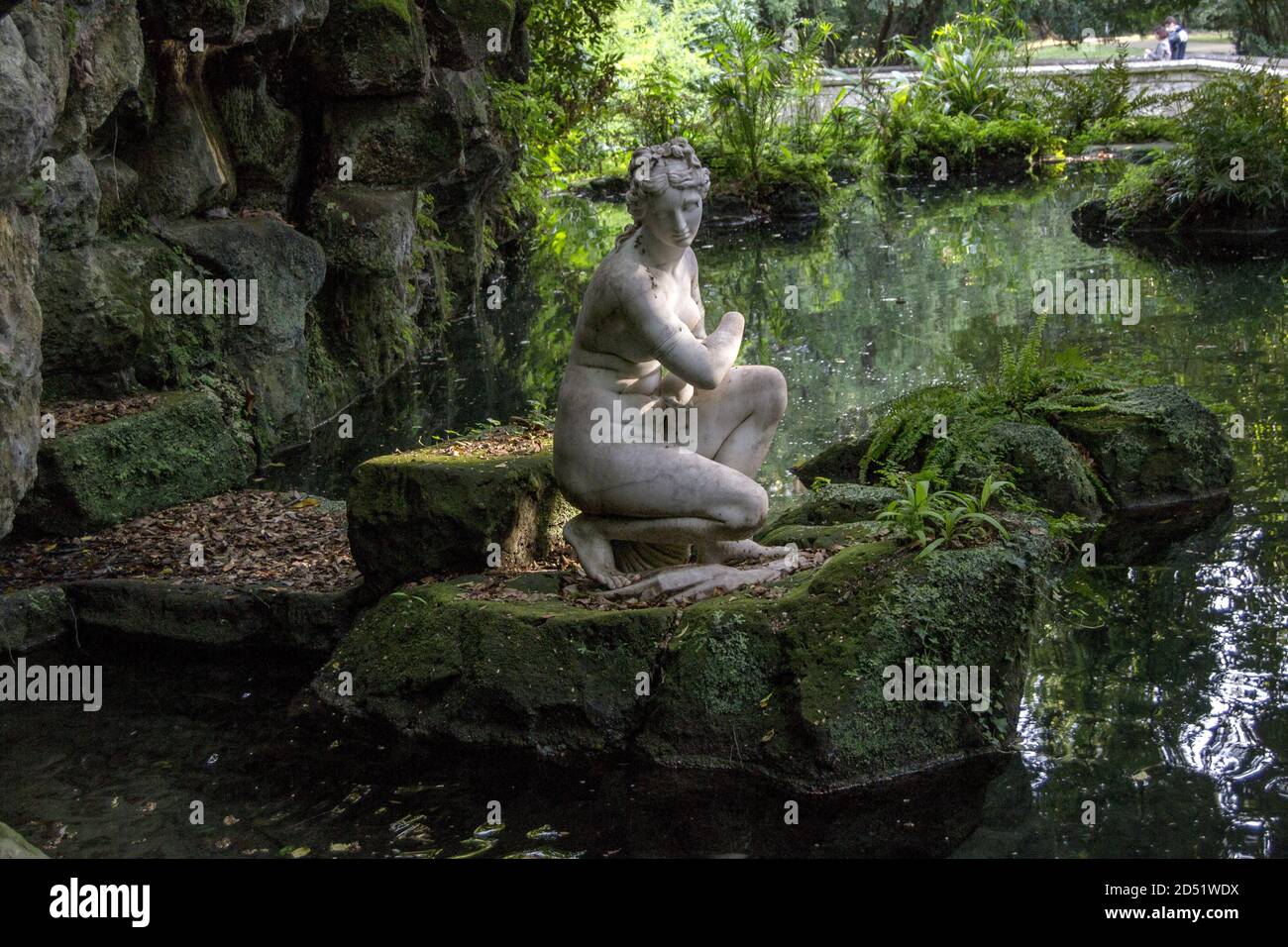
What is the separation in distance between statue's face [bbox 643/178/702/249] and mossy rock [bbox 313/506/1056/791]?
154cm

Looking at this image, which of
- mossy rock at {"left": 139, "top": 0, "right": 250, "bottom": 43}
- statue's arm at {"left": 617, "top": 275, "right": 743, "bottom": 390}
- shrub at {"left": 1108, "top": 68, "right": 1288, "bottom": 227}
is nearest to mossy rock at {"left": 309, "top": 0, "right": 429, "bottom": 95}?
mossy rock at {"left": 139, "top": 0, "right": 250, "bottom": 43}

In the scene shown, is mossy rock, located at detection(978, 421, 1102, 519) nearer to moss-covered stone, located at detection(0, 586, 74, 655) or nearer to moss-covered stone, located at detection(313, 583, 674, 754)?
moss-covered stone, located at detection(313, 583, 674, 754)

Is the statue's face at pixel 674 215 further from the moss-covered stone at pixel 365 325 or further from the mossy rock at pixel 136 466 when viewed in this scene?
the moss-covered stone at pixel 365 325

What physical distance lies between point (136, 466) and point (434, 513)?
3019mm

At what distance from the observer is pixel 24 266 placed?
215 inches

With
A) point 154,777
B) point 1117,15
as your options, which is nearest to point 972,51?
point 1117,15

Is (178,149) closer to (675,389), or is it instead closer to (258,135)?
(258,135)

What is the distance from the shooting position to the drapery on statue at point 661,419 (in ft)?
18.7

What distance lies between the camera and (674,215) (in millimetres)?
5641

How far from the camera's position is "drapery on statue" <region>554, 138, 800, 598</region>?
5.70m

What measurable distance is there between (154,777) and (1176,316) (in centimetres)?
1011

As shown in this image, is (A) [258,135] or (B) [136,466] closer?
(B) [136,466]

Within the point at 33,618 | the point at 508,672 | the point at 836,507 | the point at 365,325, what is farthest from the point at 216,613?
the point at 365,325
